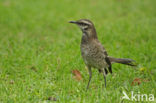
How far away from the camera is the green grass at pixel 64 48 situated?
5.71 m

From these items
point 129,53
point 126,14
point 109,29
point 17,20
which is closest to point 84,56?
point 129,53

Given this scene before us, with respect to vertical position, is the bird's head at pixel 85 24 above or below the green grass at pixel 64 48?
above

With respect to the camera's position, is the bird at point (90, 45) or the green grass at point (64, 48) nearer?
the green grass at point (64, 48)

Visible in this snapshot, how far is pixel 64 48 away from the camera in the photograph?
8562 mm

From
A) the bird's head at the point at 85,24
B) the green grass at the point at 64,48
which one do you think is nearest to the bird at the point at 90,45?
the bird's head at the point at 85,24

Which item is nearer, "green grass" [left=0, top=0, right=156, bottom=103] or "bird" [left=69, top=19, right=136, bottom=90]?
"green grass" [left=0, top=0, right=156, bottom=103]

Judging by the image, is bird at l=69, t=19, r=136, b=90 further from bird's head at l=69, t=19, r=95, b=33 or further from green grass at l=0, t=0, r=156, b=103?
green grass at l=0, t=0, r=156, b=103

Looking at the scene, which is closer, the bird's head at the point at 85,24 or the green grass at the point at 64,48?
the green grass at the point at 64,48

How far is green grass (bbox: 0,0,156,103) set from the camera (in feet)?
18.7

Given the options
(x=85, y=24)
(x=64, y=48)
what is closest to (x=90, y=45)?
(x=85, y=24)

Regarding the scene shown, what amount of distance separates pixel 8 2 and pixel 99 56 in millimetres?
9246

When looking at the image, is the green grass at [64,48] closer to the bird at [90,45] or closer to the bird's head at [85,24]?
the bird at [90,45]

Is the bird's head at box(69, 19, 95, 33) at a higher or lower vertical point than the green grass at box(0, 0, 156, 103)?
higher

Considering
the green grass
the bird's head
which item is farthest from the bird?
the green grass
